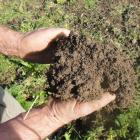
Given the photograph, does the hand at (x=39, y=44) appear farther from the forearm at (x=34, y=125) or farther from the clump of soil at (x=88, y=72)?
the forearm at (x=34, y=125)

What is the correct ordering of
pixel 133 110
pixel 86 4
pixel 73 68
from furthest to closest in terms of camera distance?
pixel 86 4 → pixel 133 110 → pixel 73 68

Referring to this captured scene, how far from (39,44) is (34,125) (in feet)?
1.90

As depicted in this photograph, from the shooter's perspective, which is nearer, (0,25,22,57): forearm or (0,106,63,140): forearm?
(0,106,63,140): forearm

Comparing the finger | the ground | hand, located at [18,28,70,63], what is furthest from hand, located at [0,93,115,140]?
the ground

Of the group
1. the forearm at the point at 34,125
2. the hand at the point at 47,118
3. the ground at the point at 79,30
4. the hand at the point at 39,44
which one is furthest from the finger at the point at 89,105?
the ground at the point at 79,30

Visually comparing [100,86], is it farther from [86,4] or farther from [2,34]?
[86,4]

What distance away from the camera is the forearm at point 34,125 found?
8.34 ft

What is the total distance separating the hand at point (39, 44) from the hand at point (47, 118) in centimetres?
44

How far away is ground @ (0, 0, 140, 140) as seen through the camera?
11.6 feet

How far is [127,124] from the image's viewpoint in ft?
11.5

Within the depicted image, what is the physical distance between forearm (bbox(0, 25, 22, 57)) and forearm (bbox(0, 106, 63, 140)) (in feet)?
1.89

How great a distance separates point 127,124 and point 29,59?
105 centimetres

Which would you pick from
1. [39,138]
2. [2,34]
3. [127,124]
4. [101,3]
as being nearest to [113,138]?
[127,124]

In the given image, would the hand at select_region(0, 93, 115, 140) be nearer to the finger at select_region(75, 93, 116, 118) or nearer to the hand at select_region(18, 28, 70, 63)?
the finger at select_region(75, 93, 116, 118)
